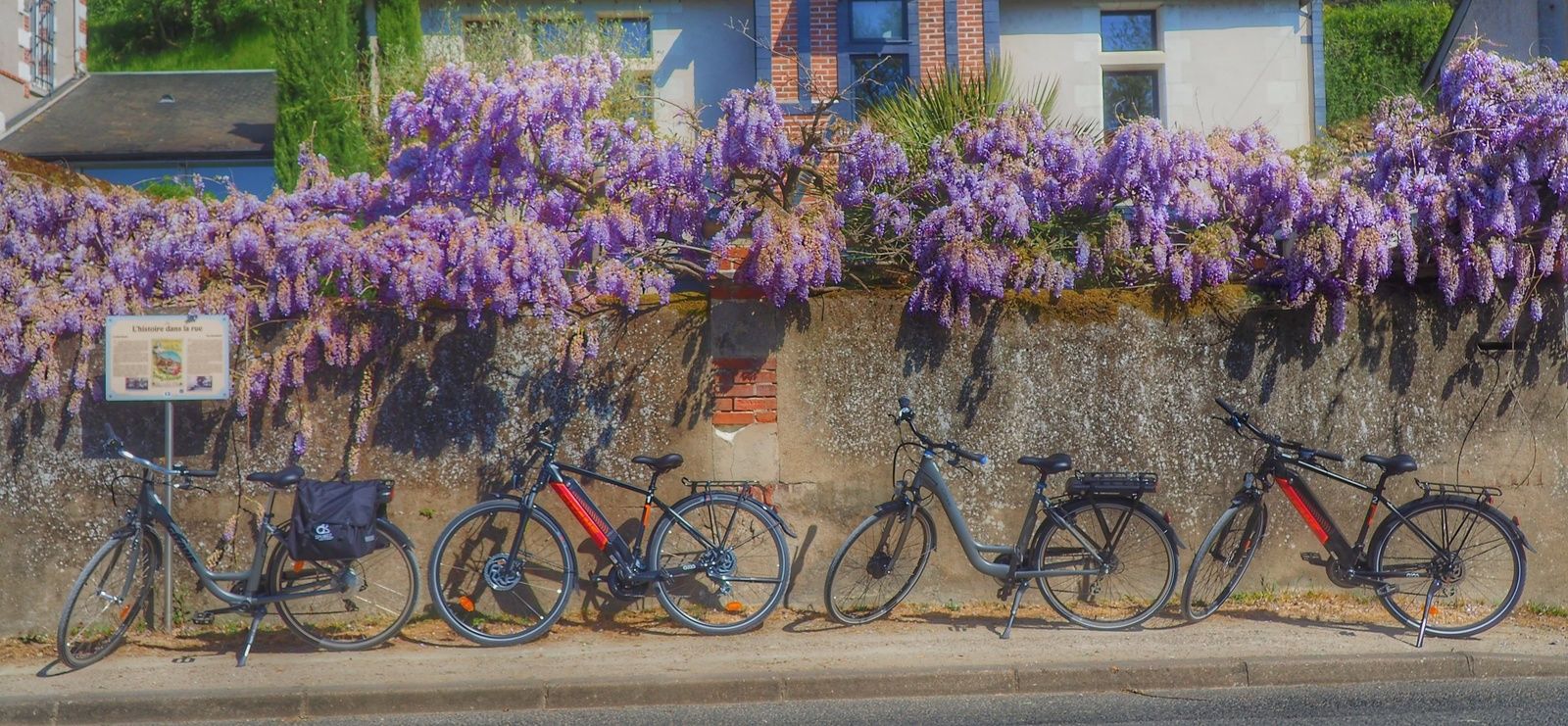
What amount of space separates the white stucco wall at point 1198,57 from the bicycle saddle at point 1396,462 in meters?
12.9

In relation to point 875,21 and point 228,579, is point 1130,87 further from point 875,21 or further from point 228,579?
point 228,579

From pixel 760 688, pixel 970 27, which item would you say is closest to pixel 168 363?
pixel 760 688

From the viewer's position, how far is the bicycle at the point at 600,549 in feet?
22.6

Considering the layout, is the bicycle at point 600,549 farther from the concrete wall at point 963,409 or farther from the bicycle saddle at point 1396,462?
the bicycle saddle at point 1396,462

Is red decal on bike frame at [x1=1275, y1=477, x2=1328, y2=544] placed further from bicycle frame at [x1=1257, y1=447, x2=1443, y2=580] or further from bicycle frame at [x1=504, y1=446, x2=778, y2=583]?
bicycle frame at [x1=504, y1=446, x2=778, y2=583]

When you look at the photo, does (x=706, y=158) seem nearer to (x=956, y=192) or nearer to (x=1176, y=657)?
(x=956, y=192)

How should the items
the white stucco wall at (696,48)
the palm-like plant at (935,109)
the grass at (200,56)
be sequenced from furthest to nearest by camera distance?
the grass at (200,56)
the white stucco wall at (696,48)
the palm-like plant at (935,109)

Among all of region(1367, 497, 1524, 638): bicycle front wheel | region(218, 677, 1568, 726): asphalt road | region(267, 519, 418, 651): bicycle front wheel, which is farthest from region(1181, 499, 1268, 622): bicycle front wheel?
region(267, 519, 418, 651): bicycle front wheel

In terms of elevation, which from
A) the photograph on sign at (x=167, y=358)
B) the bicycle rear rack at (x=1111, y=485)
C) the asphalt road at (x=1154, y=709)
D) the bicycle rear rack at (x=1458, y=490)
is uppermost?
the photograph on sign at (x=167, y=358)

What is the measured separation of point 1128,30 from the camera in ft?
64.3

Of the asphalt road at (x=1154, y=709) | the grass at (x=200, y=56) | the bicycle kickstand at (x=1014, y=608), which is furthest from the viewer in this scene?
the grass at (x=200, y=56)

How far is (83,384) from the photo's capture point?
279 inches

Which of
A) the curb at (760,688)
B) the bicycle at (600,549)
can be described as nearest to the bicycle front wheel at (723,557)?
the bicycle at (600,549)

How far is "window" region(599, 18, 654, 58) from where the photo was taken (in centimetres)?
1834
